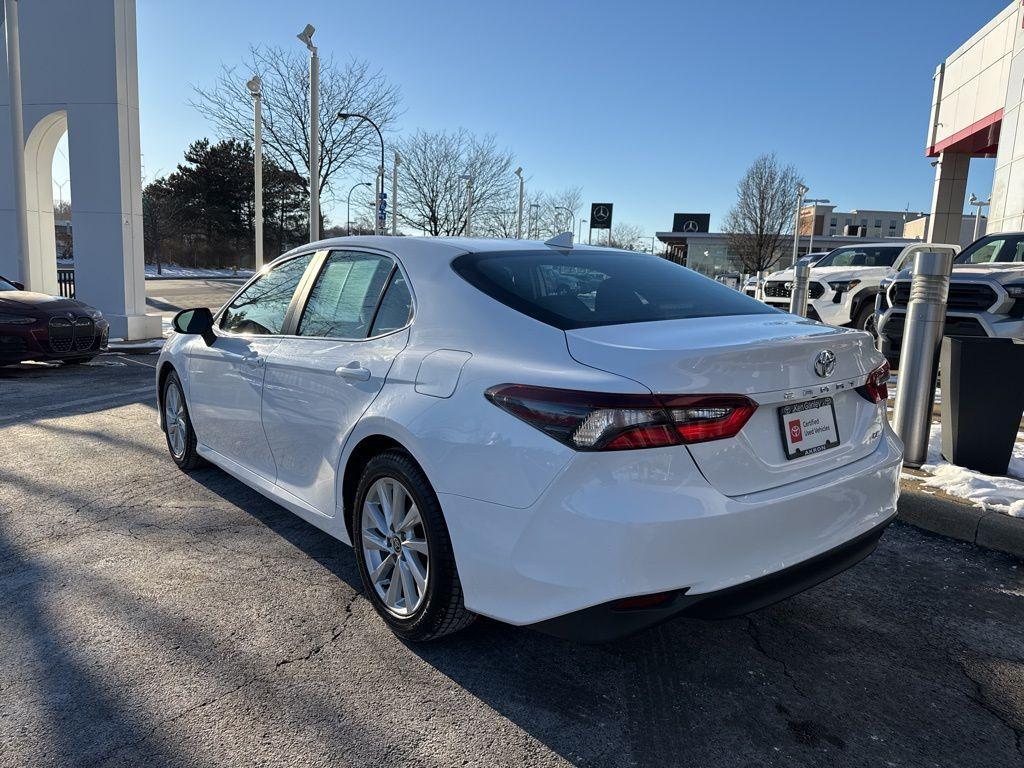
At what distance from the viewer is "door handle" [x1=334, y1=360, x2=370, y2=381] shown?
2.89 m

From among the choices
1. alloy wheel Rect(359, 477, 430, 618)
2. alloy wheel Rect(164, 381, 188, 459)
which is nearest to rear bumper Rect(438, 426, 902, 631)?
alloy wheel Rect(359, 477, 430, 618)

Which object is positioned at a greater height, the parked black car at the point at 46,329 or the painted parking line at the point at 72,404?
the parked black car at the point at 46,329

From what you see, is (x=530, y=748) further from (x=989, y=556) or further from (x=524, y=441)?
(x=989, y=556)

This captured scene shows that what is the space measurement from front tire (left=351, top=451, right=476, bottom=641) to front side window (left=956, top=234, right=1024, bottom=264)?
9.69 metres

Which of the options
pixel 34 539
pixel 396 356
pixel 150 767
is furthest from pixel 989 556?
pixel 34 539

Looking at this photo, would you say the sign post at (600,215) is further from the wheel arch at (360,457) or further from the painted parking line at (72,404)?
the wheel arch at (360,457)

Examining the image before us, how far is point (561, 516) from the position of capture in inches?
83.1

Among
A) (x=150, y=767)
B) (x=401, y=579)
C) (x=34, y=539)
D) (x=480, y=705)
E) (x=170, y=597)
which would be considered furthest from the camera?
(x=34, y=539)

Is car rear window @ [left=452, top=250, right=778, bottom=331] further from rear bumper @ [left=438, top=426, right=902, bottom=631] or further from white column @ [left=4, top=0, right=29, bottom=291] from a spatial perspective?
white column @ [left=4, top=0, right=29, bottom=291]

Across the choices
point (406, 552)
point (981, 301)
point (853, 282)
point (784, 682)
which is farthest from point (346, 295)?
point (853, 282)

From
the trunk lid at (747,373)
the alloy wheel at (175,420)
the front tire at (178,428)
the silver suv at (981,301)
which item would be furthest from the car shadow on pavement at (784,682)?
the silver suv at (981,301)

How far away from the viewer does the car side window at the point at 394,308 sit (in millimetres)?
2930

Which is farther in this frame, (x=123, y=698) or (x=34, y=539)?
(x=34, y=539)

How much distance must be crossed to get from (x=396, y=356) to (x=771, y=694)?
182 centimetres
